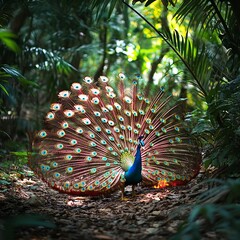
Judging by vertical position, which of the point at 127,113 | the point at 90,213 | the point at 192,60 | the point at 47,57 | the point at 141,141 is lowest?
the point at 90,213

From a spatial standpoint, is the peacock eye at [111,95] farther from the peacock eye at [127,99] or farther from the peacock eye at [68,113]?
the peacock eye at [68,113]

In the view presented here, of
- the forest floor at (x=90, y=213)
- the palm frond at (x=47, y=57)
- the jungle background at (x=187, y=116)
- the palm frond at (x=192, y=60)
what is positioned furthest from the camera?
the palm frond at (x=47, y=57)

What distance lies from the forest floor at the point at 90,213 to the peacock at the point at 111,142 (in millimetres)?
213

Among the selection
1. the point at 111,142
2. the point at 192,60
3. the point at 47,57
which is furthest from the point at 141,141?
the point at 47,57

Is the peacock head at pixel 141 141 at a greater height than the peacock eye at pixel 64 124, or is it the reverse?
the peacock eye at pixel 64 124

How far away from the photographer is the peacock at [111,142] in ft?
15.2

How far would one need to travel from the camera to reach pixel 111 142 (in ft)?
16.3

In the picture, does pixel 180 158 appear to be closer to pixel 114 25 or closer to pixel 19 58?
pixel 19 58

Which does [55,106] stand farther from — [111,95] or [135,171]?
[135,171]

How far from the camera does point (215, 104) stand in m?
3.96

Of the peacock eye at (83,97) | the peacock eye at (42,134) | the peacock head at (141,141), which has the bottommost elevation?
the peacock head at (141,141)

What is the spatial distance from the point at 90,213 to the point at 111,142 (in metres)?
1.22

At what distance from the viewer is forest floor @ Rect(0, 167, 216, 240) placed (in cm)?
278

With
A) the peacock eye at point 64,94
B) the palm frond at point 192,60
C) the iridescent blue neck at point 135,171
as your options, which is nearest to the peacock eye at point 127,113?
the iridescent blue neck at point 135,171
